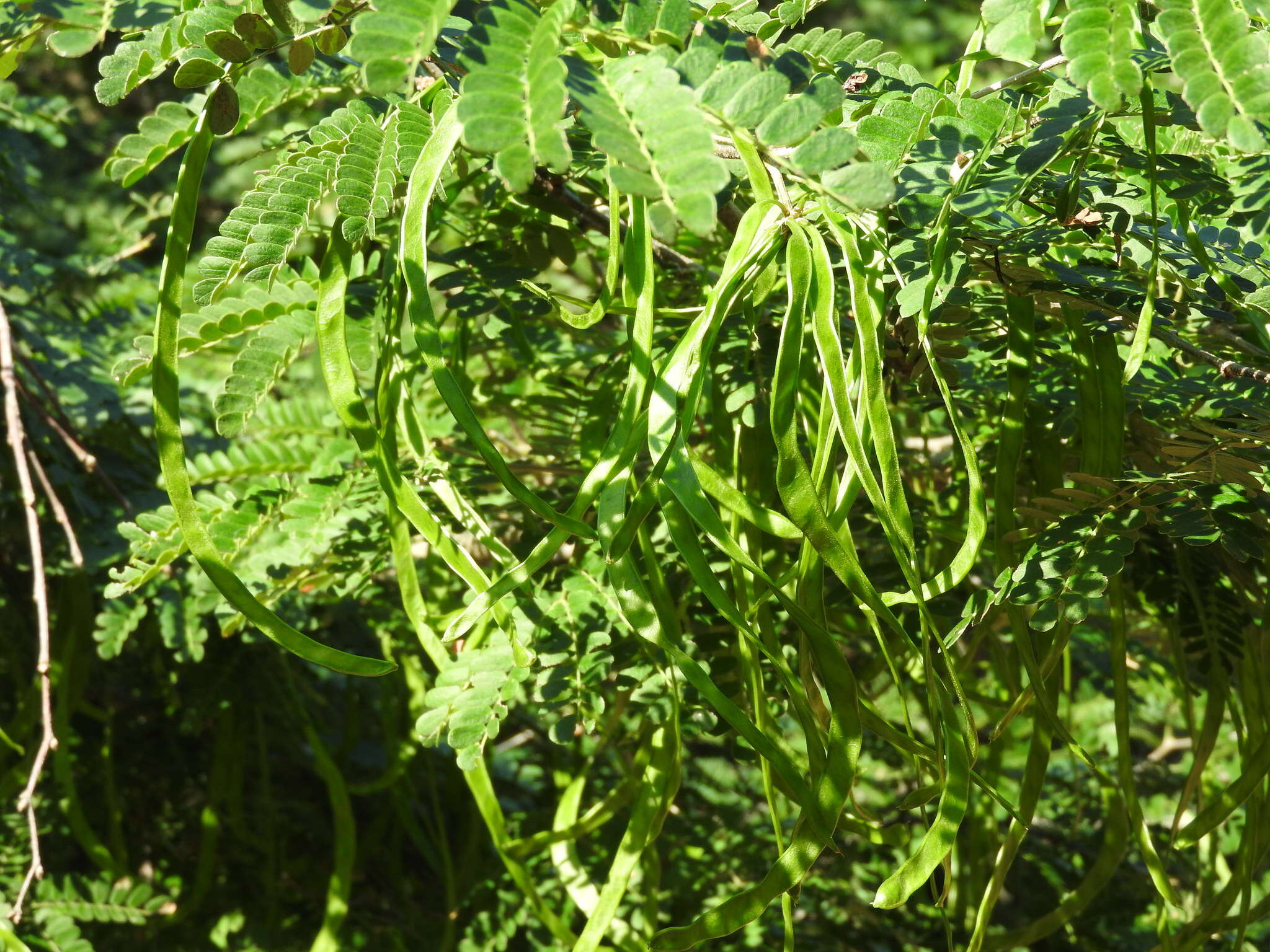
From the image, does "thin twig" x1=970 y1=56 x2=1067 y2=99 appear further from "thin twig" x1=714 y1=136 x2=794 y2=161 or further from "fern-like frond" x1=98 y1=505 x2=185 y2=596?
"fern-like frond" x1=98 y1=505 x2=185 y2=596

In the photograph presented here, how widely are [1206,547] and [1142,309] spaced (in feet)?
0.90

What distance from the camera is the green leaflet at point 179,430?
476 mm

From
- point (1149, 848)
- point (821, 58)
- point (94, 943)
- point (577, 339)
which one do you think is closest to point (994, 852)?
point (1149, 848)

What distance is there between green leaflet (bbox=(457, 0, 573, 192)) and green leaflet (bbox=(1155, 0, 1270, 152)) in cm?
24

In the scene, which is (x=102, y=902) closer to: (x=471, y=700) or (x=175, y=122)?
(x=471, y=700)

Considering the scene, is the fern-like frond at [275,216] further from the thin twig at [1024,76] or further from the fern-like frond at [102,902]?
the fern-like frond at [102,902]

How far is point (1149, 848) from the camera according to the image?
591 mm

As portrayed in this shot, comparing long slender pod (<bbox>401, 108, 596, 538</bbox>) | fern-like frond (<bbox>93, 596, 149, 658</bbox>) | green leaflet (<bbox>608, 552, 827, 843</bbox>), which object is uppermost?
long slender pod (<bbox>401, 108, 596, 538</bbox>)

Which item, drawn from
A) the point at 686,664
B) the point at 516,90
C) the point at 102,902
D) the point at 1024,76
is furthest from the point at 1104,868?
the point at 102,902

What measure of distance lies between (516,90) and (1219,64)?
276 millimetres

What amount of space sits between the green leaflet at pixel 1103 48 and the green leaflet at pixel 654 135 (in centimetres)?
16

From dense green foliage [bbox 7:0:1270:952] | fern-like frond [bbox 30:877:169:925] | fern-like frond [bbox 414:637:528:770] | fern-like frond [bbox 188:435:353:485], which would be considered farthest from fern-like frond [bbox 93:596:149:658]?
fern-like frond [bbox 414:637:528:770]

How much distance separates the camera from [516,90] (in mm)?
402

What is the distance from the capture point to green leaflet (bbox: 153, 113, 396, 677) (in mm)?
476
